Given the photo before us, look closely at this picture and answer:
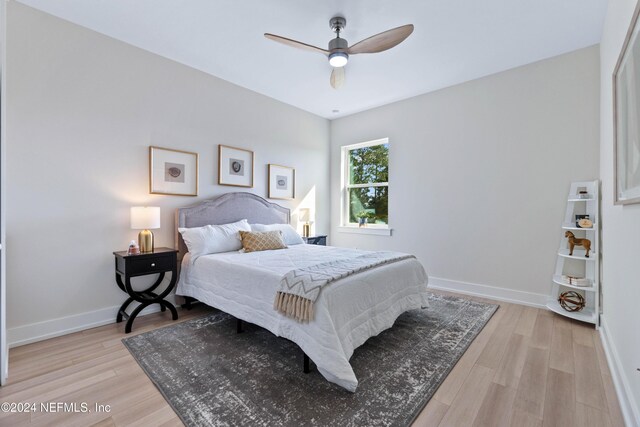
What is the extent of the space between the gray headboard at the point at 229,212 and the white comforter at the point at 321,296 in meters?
0.45

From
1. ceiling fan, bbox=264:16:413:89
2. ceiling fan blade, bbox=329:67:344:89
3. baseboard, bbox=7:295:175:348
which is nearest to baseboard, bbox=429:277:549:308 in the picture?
ceiling fan blade, bbox=329:67:344:89

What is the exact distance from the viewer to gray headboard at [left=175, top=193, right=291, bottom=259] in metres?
3.26

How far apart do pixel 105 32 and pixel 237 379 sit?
334cm

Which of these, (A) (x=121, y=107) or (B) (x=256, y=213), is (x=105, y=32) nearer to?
(A) (x=121, y=107)

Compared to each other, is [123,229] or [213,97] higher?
[213,97]

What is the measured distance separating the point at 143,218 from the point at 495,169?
4014 mm

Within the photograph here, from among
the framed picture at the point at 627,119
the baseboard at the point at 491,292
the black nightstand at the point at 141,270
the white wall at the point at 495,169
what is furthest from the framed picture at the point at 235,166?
the framed picture at the point at 627,119

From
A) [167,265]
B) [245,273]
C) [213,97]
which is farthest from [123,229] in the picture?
[213,97]

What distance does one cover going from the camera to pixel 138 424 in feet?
4.86

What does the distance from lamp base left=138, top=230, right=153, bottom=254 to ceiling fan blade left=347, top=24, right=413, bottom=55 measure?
2.58 m

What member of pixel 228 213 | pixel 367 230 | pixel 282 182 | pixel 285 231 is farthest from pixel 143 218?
pixel 367 230

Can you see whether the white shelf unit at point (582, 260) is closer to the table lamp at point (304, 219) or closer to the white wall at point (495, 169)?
the white wall at point (495, 169)

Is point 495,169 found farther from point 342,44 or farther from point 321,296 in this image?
point 321,296

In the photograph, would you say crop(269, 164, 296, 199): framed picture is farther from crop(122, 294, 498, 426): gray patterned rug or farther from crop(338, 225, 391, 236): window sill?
crop(122, 294, 498, 426): gray patterned rug
